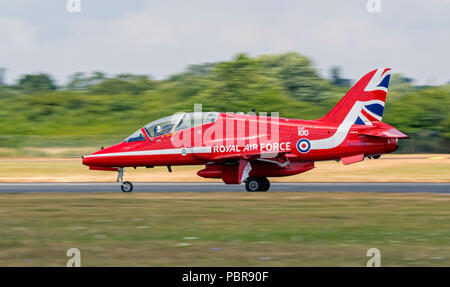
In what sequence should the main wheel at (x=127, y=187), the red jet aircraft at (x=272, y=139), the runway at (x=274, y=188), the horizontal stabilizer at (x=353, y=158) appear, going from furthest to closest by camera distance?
the main wheel at (x=127, y=187) → the runway at (x=274, y=188) → the red jet aircraft at (x=272, y=139) → the horizontal stabilizer at (x=353, y=158)

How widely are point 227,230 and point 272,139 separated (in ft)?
36.0

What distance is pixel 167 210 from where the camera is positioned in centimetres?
1862

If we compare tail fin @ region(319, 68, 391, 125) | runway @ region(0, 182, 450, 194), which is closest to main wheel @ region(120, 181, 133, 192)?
runway @ region(0, 182, 450, 194)

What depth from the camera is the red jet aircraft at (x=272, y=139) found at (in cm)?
2539

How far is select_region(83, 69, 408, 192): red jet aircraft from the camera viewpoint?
2539 cm

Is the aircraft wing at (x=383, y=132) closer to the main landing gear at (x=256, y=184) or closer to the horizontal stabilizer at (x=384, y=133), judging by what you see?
the horizontal stabilizer at (x=384, y=133)

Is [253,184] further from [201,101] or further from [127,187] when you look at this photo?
[201,101]

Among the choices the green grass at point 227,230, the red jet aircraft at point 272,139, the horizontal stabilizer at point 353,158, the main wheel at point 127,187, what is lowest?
the green grass at point 227,230

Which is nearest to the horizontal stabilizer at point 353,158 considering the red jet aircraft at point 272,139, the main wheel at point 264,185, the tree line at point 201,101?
the red jet aircraft at point 272,139

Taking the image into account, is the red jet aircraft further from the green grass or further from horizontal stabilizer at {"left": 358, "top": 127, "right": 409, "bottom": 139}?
the green grass

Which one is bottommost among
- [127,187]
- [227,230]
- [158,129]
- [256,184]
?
[227,230]

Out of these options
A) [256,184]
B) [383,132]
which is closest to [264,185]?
[256,184]

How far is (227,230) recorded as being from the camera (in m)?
14.9
